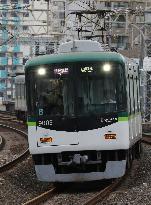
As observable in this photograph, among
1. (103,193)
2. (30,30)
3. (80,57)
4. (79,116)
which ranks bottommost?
(30,30)

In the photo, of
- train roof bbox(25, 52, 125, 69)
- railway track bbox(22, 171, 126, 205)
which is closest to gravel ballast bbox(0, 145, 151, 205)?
railway track bbox(22, 171, 126, 205)

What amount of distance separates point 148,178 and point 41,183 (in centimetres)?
241

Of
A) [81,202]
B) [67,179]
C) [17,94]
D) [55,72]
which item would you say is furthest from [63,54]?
[17,94]

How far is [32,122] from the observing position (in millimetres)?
12781

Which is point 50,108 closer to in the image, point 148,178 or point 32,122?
point 32,122

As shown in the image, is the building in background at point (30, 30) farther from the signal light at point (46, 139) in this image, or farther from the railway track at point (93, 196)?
the railway track at point (93, 196)

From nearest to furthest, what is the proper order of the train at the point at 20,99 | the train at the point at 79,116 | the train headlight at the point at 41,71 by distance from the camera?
the train at the point at 79,116, the train headlight at the point at 41,71, the train at the point at 20,99

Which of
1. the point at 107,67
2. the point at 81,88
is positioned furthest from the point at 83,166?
the point at 107,67

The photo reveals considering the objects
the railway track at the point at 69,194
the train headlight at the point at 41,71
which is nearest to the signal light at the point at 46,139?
the railway track at the point at 69,194

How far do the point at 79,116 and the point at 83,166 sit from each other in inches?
40.9

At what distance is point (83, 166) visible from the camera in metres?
12.5

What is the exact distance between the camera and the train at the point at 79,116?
1242 cm

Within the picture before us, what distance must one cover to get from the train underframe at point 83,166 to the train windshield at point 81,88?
2.81ft

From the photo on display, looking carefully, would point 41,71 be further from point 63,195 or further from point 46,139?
point 63,195
